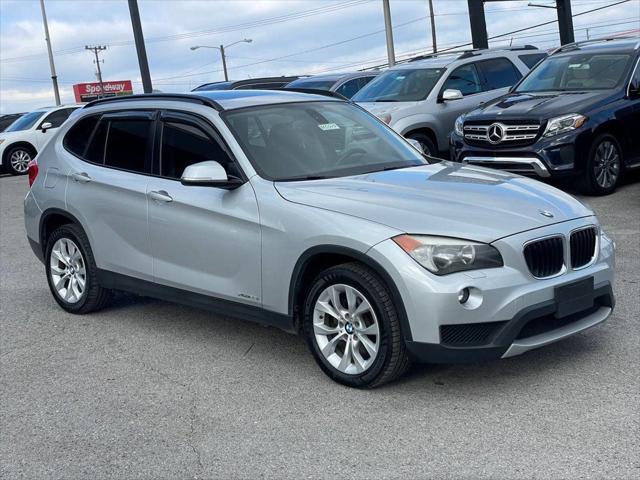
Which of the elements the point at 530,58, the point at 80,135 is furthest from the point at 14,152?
the point at 80,135

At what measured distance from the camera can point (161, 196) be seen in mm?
6023

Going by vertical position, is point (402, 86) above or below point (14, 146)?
above

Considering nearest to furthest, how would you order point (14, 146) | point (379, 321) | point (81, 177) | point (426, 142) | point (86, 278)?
1. point (379, 321)
2. point (81, 177)
3. point (86, 278)
4. point (426, 142)
5. point (14, 146)

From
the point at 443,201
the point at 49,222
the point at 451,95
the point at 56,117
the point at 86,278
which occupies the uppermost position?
the point at 443,201

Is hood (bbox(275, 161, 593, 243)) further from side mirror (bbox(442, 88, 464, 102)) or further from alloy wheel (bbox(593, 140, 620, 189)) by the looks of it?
side mirror (bbox(442, 88, 464, 102))

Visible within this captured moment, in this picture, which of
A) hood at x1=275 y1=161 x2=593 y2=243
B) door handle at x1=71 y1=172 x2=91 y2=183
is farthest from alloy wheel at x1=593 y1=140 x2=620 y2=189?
door handle at x1=71 y1=172 x2=91 y2=183

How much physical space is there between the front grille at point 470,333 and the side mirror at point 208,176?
167cm

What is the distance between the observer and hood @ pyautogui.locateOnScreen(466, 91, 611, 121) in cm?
1080

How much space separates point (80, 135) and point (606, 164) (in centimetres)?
670

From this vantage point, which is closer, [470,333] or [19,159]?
[470,333]

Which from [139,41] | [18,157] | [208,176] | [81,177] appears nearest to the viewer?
[208,176]

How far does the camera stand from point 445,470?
3.97 metres

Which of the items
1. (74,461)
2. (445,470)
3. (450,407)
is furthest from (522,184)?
(74,461)

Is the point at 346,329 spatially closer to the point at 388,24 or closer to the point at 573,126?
the point at 573,126
